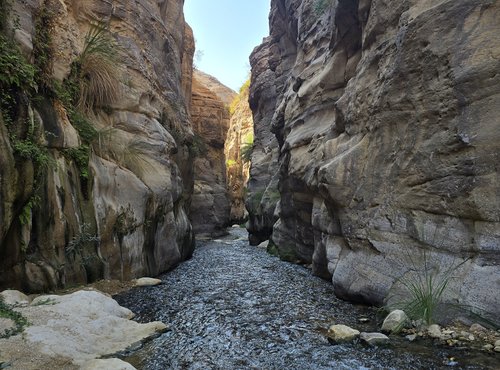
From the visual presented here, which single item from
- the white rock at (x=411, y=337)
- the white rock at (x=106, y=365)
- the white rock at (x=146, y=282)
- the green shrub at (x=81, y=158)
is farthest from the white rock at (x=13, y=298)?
the white rock at (x=411, y=337)

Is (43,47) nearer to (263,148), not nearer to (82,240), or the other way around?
(82,240)

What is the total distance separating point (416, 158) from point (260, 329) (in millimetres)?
4556

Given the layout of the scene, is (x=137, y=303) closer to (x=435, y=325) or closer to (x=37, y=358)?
(x=37, y=358)

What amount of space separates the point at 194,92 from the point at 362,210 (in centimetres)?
3063

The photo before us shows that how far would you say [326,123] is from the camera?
13.2m

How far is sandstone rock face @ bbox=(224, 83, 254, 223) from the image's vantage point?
153ft

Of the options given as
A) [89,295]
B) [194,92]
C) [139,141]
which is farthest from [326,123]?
[194,92]

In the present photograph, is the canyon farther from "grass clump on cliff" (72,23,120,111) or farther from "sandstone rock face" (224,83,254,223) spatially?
"sandstone rock face" (224,83,254,223)

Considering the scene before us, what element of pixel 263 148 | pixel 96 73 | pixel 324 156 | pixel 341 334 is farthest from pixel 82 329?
pixel 263 148

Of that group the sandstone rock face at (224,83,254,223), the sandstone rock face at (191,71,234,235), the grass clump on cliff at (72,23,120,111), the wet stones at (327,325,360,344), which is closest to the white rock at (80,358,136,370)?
the wet stones at (327,325,360,344)

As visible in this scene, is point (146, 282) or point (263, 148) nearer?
point (146, 282)

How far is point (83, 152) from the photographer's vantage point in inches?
328

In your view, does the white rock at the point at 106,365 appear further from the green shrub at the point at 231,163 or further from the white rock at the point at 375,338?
the green shrub at the point at 231,163

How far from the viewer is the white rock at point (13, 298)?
190 inches
